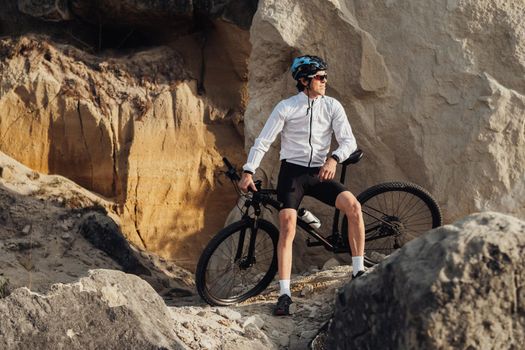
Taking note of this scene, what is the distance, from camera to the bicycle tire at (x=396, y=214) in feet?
22.3

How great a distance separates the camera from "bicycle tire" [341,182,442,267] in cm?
679

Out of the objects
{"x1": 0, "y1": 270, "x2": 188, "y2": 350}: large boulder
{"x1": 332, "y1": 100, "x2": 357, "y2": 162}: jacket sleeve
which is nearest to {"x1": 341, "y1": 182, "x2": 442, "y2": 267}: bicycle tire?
{"x1": 332, "y1": 100, "x2": 357, "y2": 162}: jacket sleeve

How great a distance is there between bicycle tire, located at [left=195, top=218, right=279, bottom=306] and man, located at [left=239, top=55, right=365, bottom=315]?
0.40 metres

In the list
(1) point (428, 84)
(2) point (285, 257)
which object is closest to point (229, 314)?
(2) point (285, 257)

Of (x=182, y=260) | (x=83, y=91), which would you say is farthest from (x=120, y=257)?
(x=83, y=91)

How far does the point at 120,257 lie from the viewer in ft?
30.7

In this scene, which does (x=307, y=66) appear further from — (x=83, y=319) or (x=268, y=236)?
(x=83, y=319)

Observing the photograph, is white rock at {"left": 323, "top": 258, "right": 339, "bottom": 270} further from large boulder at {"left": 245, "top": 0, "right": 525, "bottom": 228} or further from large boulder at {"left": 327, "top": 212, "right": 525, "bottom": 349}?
large boulder at {"left": 327, "top": 212, "right": 525, "bottom": 349}

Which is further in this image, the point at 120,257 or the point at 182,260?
the point at 182,260

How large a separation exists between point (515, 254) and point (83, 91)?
8091mm

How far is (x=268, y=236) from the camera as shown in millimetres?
6613

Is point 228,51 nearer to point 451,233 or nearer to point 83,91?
point 83,91

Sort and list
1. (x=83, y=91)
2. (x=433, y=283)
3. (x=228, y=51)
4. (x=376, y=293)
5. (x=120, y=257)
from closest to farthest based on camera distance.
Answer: (x=433, y=283) < (x=376, y=293) < (x=120, y=257) < (x=83, y=91) < (x=228, y=51)

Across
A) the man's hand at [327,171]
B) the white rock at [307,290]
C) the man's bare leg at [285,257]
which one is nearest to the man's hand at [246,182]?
the man's bare leg at [285,257]
